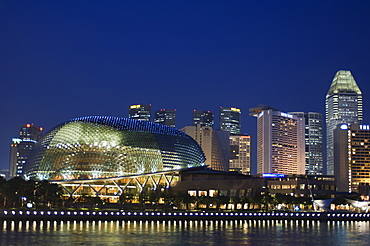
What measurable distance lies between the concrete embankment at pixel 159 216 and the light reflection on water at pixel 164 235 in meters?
4.37

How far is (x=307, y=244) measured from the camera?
2854 inches

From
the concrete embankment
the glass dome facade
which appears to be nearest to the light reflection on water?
the concrete embankment

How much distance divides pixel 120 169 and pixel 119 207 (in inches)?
992

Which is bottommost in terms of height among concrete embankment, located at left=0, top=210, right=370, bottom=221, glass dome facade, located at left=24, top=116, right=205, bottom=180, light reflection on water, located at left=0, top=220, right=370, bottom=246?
light reflection on water, located at left=0, top=220, right=370, bottom=246

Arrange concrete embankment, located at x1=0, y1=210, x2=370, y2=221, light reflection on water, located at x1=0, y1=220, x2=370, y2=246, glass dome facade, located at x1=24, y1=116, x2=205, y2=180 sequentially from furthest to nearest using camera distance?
1. glass dome facade, located at x1=24, y1=116, x2=205, y2=180
2. concrete embankment, located at x1=0, y1=210, x2=370, y2=221
3. light reflection on water, located at x1=0, y1=220, x2=370, y2=246

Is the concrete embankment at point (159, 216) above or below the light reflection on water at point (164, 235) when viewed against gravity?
above

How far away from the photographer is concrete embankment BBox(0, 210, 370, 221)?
100m

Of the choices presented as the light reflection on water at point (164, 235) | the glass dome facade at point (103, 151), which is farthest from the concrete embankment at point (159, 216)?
the glass dome facade at point (103, 151)

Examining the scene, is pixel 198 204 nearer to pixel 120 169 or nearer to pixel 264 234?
pixel 120 169

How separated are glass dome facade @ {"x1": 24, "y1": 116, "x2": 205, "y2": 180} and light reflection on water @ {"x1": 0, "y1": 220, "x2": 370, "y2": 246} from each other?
162 feet

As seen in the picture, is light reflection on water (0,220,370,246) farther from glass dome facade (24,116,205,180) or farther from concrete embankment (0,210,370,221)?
glass dome facade (24,116,205,180)

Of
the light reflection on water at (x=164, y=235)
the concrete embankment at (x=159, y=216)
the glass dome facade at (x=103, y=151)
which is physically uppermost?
the glass dome facade at (x=103, y=151)

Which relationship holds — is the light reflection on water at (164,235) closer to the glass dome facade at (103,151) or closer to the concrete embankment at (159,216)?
the concrete embankment at (159,216)

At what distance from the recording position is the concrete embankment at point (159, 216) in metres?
100
